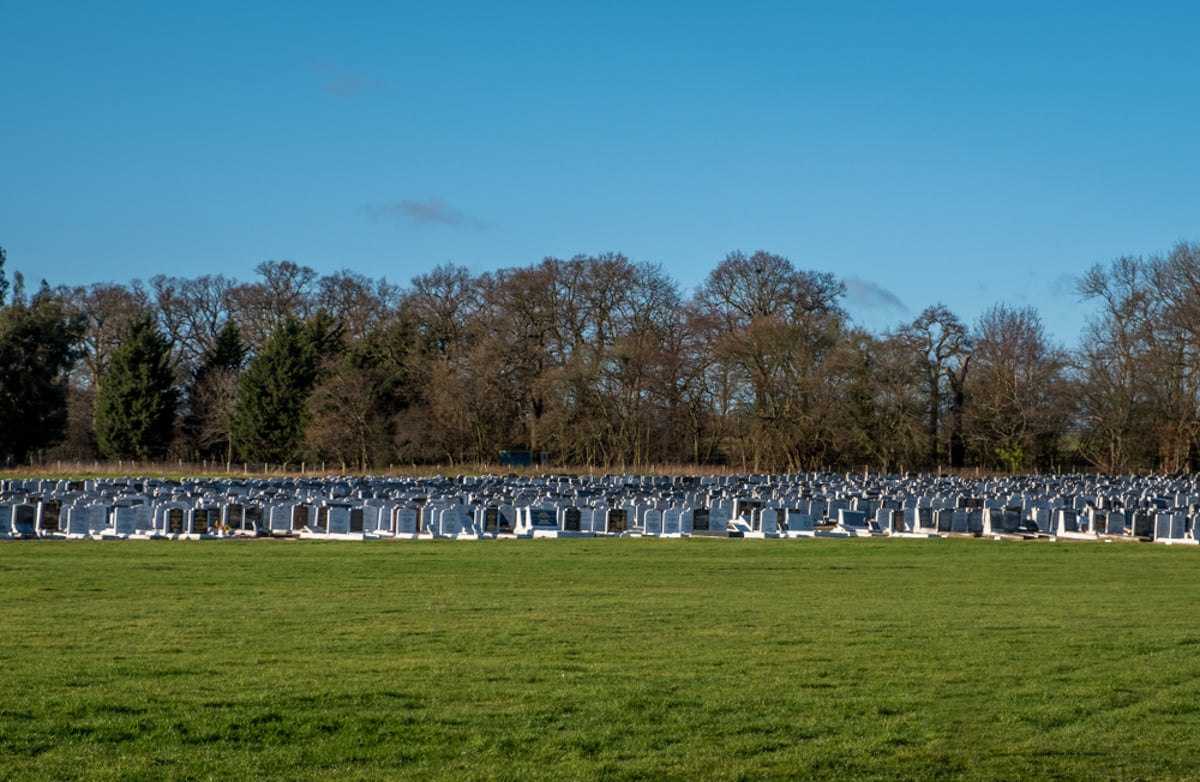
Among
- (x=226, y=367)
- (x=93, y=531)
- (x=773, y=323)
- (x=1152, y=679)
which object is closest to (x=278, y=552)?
(x=93, y=531)

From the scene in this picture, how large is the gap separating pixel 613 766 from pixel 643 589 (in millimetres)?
10273

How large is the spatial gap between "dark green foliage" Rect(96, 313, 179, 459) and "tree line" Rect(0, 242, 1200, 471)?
107 mm

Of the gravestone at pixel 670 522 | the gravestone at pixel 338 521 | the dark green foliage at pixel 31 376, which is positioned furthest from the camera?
the dark green foliage at pixel 31 376

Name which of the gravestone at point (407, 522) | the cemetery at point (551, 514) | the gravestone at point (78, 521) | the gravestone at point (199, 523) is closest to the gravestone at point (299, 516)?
the cemetery at point (551, 514)

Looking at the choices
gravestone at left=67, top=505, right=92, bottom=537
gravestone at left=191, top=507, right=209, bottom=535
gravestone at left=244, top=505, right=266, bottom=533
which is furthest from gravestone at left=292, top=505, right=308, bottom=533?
gravestone at left=67, top=505, right=92, bottom=537

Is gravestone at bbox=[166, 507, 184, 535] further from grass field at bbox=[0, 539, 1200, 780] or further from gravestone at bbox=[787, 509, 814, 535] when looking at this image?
gravestone at bbox=[787, 509, 814, 535]

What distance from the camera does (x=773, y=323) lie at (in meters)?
66.0

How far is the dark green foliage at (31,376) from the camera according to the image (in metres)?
66.2

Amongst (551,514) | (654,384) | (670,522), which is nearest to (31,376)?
(654,384)

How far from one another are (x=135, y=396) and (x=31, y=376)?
8.34m

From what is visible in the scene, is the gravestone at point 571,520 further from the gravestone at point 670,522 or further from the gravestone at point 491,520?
the gravestone at point 670,522

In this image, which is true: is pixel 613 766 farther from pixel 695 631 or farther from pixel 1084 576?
pixel 1084 576

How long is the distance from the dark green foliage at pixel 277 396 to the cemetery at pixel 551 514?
3297 cm

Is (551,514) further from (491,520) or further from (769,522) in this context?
(769,522)
